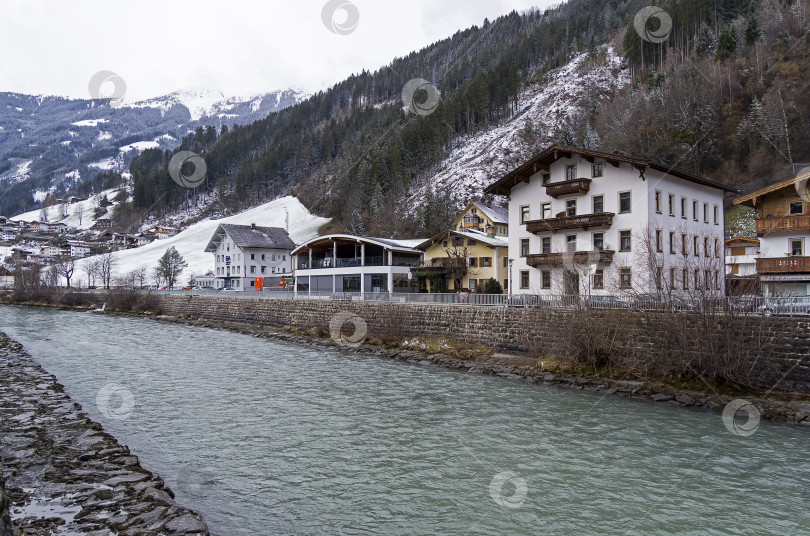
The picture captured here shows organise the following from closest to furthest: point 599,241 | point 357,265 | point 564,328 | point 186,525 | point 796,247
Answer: point 186,525, point 564,328, point 796,247, point 599,241, point 357,265

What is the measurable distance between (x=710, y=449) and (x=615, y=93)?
95.7m

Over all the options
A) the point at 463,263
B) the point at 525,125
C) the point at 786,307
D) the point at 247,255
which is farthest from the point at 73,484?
the point at 525,125

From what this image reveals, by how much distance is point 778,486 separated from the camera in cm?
1030

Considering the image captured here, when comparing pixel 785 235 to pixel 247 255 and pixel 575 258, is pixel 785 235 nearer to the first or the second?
pixel 575 258

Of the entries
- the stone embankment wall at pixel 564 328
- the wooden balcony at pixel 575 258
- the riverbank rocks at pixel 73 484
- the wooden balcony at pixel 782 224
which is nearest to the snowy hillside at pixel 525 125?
the stone embankment wall at pixel 564 328

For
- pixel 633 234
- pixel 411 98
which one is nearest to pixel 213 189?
pixel 411 98

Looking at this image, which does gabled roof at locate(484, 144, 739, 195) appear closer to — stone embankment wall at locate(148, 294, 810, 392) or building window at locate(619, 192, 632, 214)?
building window at locate(619, 192, 632, 214)

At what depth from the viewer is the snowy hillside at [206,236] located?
95625 millimetres

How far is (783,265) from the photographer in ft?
90.5

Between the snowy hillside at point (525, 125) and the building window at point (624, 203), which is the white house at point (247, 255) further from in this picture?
the building window at point (624, 203)

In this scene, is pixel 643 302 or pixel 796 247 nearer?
pixel 643 302

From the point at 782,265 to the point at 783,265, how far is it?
4 centimetres

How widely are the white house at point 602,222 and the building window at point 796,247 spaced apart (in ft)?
12.1

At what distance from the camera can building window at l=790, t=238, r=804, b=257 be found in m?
27.8
